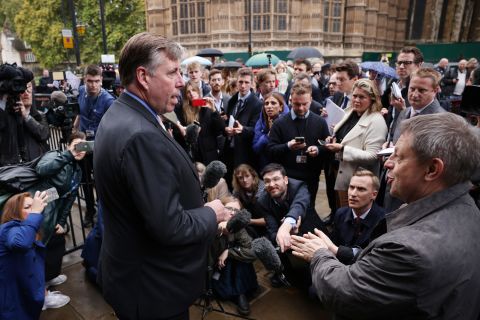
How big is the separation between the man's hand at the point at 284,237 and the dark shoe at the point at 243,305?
78 cm

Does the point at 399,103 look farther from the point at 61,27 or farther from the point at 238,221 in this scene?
the point at 61,27

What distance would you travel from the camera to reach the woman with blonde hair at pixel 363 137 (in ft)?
11.9

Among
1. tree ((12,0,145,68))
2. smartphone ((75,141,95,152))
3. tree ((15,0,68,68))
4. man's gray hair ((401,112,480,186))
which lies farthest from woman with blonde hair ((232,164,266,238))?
tree ((15,0,68,68))

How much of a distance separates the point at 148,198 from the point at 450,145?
1215mm

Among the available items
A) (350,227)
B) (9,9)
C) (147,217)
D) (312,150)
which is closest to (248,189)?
(312,150)

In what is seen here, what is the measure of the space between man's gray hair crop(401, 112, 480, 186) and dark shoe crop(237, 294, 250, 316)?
2.20m

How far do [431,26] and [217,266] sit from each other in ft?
124

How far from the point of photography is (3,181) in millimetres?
2779

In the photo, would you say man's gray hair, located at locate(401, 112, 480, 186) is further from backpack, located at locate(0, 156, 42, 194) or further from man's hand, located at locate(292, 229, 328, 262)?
backpack, located at locate(0, 156, 42, 194)

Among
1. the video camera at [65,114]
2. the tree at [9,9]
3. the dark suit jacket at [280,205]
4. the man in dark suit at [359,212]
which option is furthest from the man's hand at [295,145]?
the tree at [9,9]

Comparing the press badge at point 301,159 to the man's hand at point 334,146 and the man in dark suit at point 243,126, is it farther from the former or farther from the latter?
the man in dark suit at point 243,126

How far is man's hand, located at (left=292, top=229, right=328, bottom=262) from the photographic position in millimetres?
1733

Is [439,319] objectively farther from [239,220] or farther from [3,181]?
[3,181]

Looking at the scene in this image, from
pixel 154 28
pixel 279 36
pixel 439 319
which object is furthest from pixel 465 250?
pixel 154 28
